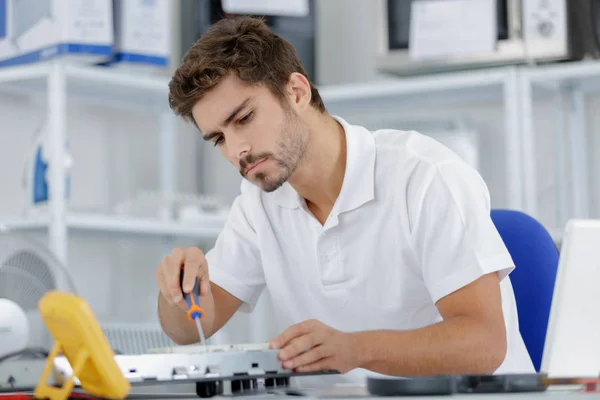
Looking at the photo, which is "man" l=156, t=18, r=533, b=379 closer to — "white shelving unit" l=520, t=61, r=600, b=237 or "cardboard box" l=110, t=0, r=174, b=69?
"cardboard box" l=110, t=0, r=174, b=69

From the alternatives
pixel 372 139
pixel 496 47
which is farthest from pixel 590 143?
pixel 372 139

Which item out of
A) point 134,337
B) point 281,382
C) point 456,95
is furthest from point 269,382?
point 456,95

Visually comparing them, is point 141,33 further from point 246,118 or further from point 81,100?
point 246,118

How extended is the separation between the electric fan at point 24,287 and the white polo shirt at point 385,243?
1.13 feet

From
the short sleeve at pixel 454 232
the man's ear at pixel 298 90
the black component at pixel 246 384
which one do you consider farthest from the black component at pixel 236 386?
the man's ear at pixel 298 90

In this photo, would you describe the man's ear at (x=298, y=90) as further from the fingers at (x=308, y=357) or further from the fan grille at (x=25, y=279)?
the fingers at (x=308, y=357)

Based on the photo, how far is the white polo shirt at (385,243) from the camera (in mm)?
1448

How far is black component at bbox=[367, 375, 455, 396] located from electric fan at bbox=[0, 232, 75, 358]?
0.45 meters

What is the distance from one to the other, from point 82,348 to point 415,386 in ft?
0.96

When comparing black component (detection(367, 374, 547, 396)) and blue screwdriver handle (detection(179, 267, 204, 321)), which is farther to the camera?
blue screwdriver handle (detection(179, 267, 204, 321))

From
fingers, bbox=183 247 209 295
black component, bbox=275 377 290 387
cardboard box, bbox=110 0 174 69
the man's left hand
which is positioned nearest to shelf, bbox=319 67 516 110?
cardboard box, bbox=110 0 174 69

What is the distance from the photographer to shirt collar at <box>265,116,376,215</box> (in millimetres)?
1577

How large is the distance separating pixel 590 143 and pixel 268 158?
4.77 feet

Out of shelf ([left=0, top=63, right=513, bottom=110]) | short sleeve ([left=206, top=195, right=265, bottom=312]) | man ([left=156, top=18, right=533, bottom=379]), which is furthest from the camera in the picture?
shelf ([left=0, top=63, right=513, bottom=110])
